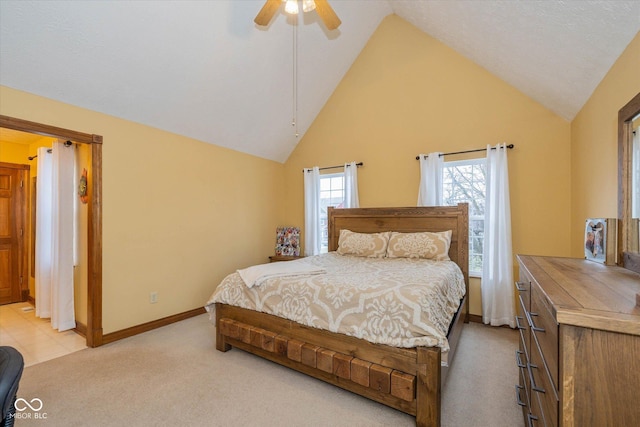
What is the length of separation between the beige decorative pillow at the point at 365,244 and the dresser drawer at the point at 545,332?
2.13 meters

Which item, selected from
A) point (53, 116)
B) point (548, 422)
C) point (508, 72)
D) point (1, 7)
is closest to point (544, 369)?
point (548, 422)

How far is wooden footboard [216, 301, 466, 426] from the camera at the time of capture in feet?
5.23

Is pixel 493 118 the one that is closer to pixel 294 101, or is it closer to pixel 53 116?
pixel 294 101

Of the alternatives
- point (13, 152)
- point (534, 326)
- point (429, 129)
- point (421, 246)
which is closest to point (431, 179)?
point (429, 129)

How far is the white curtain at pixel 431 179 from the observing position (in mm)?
3506

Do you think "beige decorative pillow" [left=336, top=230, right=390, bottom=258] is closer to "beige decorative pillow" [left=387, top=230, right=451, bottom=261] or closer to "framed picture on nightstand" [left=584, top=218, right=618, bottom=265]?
"beige decorative pillow" [left=387, top=230, right=451, bottom=261]

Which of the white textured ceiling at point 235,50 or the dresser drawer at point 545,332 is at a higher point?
the white textured ceiling at point 235,50

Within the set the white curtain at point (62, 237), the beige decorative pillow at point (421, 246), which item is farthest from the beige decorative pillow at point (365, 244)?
the white curtain at point (62, 237)

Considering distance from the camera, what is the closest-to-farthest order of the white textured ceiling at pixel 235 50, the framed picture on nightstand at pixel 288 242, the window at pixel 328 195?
the white textured ceiling at pixel 235 50 < the window at pixel 328 195 < the framed picture on nightstand at pixel 288 242

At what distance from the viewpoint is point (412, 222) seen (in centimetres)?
359

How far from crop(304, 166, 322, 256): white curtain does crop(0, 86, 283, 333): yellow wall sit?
0.90 metres

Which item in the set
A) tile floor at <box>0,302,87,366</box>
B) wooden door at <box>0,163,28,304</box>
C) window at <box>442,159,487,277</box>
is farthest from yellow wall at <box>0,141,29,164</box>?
window at <box>442,159,487,277</box>

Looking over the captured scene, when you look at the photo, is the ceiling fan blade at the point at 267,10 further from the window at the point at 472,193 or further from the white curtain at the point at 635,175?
the window at the point at 472,193

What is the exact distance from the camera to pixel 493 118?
3.28 meters
